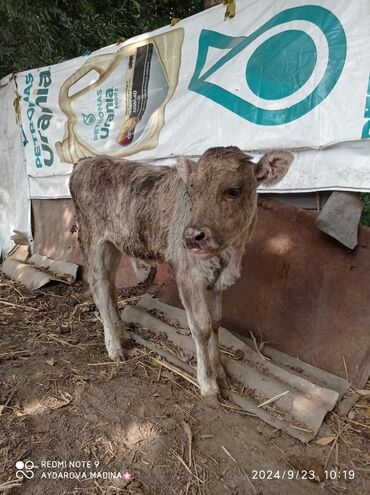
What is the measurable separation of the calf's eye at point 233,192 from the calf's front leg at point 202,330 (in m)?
0.75

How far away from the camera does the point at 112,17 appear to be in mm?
6801

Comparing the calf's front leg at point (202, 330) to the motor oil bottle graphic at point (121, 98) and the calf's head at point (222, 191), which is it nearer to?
the calf's head at point (222, 191)

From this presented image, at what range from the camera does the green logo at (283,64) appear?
324 cm

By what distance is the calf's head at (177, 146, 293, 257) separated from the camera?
8.04 ft

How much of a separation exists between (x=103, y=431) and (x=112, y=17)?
22.0 feet

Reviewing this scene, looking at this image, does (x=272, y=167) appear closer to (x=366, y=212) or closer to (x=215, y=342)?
(x=215, y=342)

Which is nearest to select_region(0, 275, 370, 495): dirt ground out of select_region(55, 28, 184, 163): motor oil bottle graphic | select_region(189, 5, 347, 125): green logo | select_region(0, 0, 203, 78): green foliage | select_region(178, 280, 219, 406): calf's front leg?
select_region(178, 280, 219, 406): calf's front leg

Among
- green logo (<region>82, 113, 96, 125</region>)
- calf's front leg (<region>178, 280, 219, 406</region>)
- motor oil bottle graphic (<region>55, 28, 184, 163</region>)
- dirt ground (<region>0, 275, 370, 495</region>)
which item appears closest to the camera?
dirt ground (<region>0, 275, 370, 495</region>)

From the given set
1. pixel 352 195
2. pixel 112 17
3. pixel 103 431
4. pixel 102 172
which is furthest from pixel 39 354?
pixel 112 17

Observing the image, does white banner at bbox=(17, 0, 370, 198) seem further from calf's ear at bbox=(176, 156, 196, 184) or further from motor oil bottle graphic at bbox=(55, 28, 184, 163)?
calf's ear at bbox=(176, 156, 196, 184)

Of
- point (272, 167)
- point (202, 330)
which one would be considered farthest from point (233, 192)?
point (202, 330)

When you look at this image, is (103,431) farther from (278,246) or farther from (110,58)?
(110,58)

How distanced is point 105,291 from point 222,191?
1.80 metres

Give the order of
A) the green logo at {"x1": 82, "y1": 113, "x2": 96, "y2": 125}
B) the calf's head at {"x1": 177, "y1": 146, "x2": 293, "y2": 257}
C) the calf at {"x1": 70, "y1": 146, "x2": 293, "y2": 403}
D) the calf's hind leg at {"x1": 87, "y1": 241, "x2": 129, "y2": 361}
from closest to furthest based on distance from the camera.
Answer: the calf's head at {"x1": 177, "y1": 146, "x2": 293, "y2": 257} < the calf at {"x1": 70, "y1": 146, "x2": 293, "y2": 403} < the calf's hind leg at {"x1": 87, "y1": 241, "x2": 129, "y2": 361} < the green logo at {"x1": 82, "y1": 113, "x2": 96, "y2": 125}
